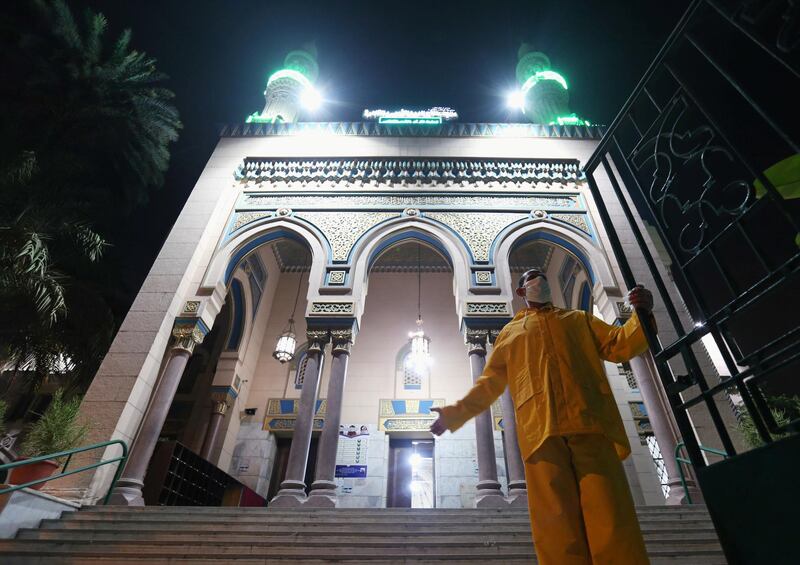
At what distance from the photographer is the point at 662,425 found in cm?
517

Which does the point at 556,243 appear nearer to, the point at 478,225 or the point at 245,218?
the point at 478,225

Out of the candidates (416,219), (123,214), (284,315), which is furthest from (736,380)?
(284,315)

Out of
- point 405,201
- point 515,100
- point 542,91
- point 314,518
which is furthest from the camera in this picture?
point 515,100

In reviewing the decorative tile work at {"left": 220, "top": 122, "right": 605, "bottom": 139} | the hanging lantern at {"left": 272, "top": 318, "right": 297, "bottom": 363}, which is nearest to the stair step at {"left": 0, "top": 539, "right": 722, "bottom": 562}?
the hanging lantern at {"left": 272, "top": 318, "right": 297, "bottom": 363}

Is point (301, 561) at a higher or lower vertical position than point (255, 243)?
lower

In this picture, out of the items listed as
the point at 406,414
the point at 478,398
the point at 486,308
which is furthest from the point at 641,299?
the point at 406,414

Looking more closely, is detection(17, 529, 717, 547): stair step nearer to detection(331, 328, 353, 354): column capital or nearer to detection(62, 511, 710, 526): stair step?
detection(62, 511, 710, 526): stair step

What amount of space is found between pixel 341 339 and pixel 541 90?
9.59 metres

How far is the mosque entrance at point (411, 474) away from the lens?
8.07 m

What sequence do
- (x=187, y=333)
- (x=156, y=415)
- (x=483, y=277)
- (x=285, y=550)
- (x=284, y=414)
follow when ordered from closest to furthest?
(x=285, y=550) → (x=156, y=415) → (x=187, y=333) → (x=483, y=277) → (x=284, y=414)

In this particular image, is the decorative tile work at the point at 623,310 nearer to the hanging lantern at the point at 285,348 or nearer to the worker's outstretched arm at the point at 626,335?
the worker's outstretched arm at the point at 626,335

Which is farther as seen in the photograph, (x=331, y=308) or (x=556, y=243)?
(x=556, y=243)

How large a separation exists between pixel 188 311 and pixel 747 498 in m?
6.37

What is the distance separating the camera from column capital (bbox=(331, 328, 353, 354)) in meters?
5.93
